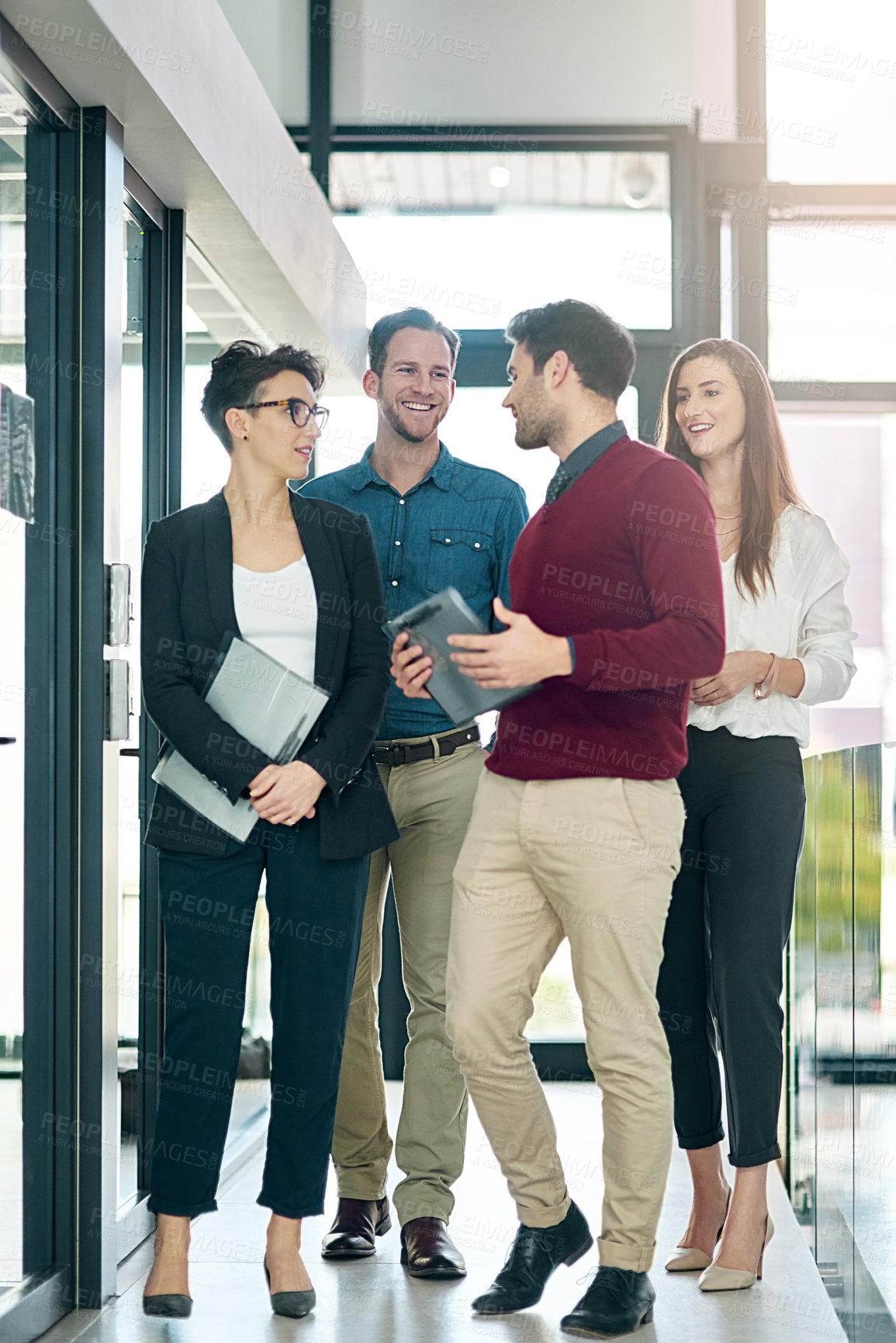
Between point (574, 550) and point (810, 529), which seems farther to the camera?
point (810, 529)

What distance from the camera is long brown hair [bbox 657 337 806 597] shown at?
8.46 feet

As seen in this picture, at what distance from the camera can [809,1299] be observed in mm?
2520

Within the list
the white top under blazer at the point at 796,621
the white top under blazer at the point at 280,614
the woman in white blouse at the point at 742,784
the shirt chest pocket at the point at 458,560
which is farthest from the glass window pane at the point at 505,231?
the white top under blazer at the point at 280,614

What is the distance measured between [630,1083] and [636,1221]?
0.77 ft

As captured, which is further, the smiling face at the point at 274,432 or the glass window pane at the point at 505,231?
the glass window pane at the point at 505,231

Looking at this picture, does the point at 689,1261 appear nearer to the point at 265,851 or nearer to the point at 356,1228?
the point at 356,1228

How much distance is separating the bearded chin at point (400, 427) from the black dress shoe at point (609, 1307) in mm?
1552

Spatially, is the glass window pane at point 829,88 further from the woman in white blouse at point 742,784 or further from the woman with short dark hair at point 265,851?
the woman with short dark hair at point 265,851

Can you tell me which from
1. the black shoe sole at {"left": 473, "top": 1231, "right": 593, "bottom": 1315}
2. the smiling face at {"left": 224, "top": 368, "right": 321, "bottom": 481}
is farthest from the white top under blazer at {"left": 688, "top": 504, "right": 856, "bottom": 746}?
the black shoe sole at {"left": 473, "top": 1231, "right": 593, "bottom": 1315}

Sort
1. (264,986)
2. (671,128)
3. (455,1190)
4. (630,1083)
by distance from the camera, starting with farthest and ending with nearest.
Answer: (671,128) < (264,986) < (455,1190) < (630,1083)

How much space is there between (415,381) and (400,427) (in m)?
0.10

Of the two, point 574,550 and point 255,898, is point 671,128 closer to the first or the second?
point 574,550

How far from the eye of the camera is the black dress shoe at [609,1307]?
7.46 ft

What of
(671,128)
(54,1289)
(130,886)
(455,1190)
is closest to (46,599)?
(130,886)
